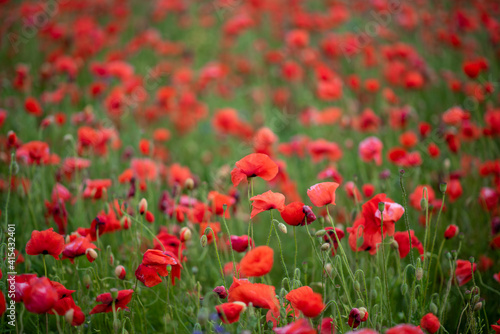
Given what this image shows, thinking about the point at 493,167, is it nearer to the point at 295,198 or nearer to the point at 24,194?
the point at 295,198

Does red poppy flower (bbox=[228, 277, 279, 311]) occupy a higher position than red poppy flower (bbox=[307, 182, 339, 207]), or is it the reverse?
red poppy flower (bbox=[307, 182, 339, 207])

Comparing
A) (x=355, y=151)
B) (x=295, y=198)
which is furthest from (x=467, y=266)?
(x=355, y=151)

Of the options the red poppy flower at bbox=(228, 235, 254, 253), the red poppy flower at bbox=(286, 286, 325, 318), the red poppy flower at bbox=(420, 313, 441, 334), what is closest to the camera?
the red poppy flower at bbox=(286, 286, 325, 318)

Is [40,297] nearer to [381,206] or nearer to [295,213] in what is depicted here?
[295,213]

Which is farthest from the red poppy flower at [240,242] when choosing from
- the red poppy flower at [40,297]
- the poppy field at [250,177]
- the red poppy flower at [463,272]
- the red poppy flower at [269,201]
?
the red poppy flower at [463,272]

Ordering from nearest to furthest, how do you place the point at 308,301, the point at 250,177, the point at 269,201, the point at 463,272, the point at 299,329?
1. the point at 299,329
2. the point at 308,301
3. the point at 269,201
4. the point at 250,177
5. the point at 463,272

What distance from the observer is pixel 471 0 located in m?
4.82

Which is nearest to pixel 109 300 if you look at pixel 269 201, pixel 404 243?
pixel 269 201

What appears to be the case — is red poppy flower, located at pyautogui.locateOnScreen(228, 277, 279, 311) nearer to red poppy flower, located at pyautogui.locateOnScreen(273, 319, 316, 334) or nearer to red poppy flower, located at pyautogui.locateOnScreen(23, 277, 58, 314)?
red poppy flower, located at pyautogui.locateOnScreen(273, 319, 316, 334)

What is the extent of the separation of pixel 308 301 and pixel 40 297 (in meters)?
0.71

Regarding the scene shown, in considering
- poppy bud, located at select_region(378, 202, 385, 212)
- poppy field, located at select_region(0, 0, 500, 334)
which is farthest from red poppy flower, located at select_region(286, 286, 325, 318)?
poppy bud, located at select_region(378, 202, 385, 212)

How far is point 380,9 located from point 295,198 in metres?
2.60

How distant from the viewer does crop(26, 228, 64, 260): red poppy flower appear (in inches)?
51.6

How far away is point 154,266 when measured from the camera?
129 cm
